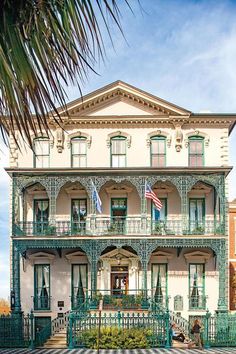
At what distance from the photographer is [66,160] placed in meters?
32.1

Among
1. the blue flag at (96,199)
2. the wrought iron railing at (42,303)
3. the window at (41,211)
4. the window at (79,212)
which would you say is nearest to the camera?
the blue flag at (96,199)

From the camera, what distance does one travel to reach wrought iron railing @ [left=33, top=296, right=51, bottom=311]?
30.7 meters

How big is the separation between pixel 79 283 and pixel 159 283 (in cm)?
427

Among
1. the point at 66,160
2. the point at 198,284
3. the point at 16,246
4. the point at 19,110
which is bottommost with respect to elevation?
the point at 198,284

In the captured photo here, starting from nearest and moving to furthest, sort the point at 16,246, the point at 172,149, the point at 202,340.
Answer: the point at 202,340 < the point at 16,246 < the point at 172,149

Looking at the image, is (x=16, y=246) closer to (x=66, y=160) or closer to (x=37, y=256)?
(x=37, y=256)

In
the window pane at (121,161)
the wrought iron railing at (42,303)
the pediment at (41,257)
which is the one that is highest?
the window pane at (121,161)

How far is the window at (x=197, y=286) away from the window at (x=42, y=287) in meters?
7.56

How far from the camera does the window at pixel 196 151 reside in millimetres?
31750

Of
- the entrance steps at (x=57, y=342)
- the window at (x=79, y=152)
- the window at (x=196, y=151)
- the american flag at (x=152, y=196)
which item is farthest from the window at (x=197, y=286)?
the window at (x=79, y=152)

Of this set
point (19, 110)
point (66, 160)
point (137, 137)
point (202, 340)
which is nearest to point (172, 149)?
point (137, 137)

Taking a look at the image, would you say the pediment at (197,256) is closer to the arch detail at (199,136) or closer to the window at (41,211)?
the arch detail at (199,136)

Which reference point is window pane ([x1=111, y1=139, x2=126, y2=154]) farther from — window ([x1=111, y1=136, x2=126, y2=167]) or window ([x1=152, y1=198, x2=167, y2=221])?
window ([x1=152, y1=198, x2=167, y2=221])

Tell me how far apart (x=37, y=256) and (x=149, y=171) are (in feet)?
24.9
